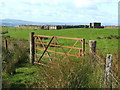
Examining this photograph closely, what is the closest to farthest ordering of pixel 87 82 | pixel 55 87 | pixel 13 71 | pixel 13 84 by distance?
pixel 55 87 → pixel 87 82 → pixel 13 84 → pixel 13 71

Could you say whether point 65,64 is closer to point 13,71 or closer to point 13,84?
point 13,84

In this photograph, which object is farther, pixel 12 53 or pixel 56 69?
pixel 12 53

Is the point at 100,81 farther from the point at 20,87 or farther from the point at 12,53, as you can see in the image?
the point at 12,53

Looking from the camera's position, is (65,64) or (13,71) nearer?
(65,64)

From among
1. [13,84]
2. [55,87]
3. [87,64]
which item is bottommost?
[13,84]

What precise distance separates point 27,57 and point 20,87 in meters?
4.45

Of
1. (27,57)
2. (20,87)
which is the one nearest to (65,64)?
(20,87)

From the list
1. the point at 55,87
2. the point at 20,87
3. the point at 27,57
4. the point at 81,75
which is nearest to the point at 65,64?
the point at 81,75

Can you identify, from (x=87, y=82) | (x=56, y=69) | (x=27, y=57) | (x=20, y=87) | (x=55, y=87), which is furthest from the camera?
(x=27, y=57)

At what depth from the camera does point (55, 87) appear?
445 centimetres

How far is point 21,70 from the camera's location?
9.04 meters

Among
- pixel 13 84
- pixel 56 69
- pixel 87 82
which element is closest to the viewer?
pixel 87 82

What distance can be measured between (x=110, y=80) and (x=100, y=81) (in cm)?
50

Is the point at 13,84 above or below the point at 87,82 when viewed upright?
below
